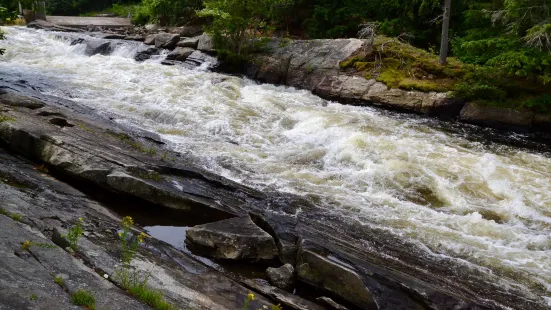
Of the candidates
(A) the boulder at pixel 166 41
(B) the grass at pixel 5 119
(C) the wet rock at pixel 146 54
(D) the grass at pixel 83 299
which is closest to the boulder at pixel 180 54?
(C) the wet rock at pixel 146 54

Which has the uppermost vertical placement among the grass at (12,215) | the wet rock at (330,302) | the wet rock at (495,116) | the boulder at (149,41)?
the boulder at (149,41)

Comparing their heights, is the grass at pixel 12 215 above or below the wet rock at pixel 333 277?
above

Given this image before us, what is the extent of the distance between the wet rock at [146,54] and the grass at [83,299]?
55.1 feet

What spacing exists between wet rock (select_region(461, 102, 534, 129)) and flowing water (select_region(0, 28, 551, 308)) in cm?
87

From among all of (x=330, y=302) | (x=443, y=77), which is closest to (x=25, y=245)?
(x=330, y=302)

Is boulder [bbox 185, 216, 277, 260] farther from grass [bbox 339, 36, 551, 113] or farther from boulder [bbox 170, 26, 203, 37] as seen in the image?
boulder [bbox 170, 26, 203, 37]

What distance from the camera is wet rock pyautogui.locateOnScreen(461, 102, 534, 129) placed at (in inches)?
500

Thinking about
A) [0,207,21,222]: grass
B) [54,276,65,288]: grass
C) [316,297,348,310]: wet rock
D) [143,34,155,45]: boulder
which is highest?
[143,34,155,45]: boulder

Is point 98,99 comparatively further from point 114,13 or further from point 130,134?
point 114,13

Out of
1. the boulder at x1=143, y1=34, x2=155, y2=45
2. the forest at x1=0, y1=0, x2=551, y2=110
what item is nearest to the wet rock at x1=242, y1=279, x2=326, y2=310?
the forest at x1=0, y1=0, x2=551, y2=110

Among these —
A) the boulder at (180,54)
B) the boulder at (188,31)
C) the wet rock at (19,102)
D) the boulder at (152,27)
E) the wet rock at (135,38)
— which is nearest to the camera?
the wet rock at (19,102)

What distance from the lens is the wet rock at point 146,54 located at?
1910cm

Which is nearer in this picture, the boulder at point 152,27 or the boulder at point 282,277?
the boulder at point 282,277

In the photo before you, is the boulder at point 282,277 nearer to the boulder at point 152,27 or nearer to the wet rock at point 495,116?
the wet rock at point 495,116
